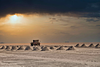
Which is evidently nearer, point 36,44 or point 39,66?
point 39,66

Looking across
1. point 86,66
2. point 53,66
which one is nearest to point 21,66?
point 53,66

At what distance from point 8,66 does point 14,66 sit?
0.51m

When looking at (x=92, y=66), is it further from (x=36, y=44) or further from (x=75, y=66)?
(x=36, y=44)

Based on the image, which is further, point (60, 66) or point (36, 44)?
point (36, 44)

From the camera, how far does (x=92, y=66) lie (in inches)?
547

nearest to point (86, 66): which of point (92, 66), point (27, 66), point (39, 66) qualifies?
point (92, 66)

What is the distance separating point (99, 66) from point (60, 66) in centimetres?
315

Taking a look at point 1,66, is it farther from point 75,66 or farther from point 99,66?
point 99,66

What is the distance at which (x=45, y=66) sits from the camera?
45.8 feet

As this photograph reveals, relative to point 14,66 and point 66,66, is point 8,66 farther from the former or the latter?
point 66,66

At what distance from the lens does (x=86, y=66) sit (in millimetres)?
13859

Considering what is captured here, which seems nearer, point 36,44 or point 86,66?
point 86,66

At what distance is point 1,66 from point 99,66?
8.10 meters

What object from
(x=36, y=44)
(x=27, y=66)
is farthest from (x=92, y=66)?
(x=36, y=44)
